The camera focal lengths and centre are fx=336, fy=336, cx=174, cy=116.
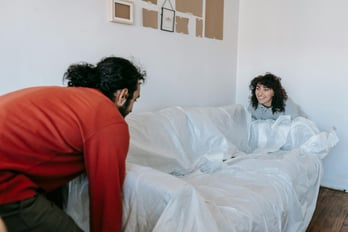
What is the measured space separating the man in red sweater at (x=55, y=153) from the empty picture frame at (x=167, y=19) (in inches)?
61.6

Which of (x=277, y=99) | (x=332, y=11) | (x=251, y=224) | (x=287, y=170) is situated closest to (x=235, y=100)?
(x=277, y=99)

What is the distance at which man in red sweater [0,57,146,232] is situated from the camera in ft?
3.34

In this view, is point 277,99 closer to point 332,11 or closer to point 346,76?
point 346,76

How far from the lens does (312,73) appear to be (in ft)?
10.9

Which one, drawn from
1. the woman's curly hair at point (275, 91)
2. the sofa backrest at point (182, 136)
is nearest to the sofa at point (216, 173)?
the sofa backrest at point (182, 136)

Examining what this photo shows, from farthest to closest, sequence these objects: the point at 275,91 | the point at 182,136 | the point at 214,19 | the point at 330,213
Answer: the point at 214,19 → the point at 275,91 → the point at 330,213 → the point at 182,136

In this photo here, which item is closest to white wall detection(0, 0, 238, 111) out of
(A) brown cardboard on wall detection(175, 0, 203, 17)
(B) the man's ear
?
(A) brown cardboard on wall detection(175, 0, 203, 17)

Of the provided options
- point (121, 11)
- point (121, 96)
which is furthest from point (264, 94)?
point (121, 96)

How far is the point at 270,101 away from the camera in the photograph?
2.99m

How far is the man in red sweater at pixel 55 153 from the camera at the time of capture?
102 centimetres

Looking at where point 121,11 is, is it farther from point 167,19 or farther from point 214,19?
point 214,19

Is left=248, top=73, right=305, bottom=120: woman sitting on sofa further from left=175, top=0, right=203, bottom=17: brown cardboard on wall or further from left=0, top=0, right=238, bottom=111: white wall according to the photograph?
left=175, top=0, right=203, bottom=17: brown cardboard on wall

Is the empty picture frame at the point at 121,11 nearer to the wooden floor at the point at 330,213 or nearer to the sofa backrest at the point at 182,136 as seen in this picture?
the sofa backrest at the point at 182,136

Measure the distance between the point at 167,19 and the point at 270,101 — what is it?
1160 millimetres
